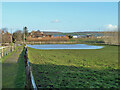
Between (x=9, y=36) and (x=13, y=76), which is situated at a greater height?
(x=9, y=36)

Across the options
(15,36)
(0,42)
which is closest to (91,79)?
(0,42)

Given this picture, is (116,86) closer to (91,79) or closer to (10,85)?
(91,79)

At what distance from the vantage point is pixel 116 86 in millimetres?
6688

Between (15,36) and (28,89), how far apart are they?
69498 mm

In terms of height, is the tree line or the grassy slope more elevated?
the tree line

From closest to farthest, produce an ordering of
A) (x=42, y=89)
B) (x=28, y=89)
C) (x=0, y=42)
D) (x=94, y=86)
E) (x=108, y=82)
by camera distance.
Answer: (x=28, y=89)
(x=42, y=89)
(x=94, y=86)
(x=108, y=82)
(x=0, y=42)

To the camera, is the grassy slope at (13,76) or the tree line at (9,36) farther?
the tree line at (9,36)

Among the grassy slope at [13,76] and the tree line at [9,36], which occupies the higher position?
the tree line at [9,36]

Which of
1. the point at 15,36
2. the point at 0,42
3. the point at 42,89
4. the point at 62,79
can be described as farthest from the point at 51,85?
the point at 15,36

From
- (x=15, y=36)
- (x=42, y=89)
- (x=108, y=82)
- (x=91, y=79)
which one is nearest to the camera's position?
(x=42, y=89)

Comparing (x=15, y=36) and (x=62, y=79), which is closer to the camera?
(x=62, y=79)

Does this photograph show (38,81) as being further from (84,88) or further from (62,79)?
(84,88)

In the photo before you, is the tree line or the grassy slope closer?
the grassy slope

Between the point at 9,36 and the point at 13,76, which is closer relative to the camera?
the point at 13,76
